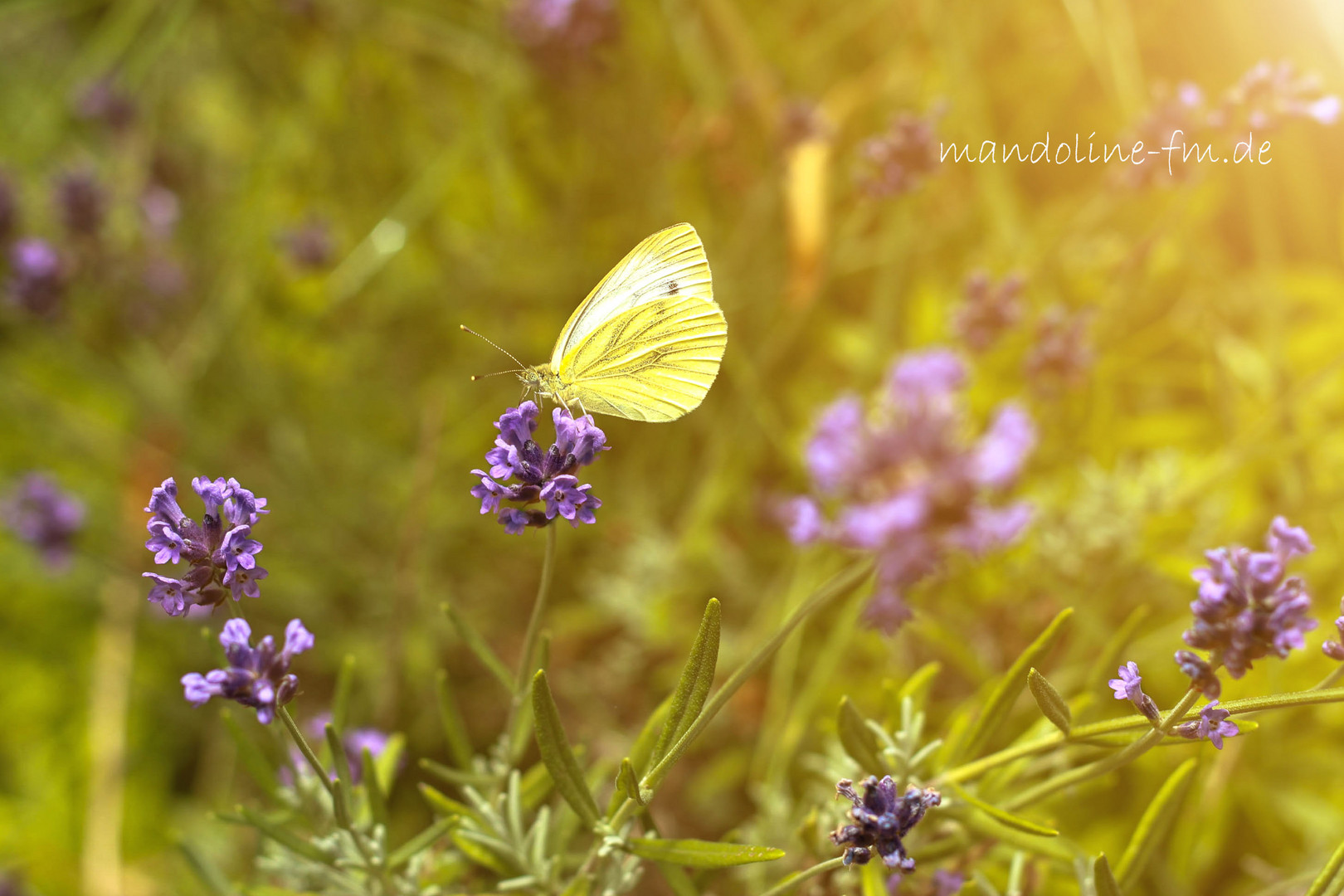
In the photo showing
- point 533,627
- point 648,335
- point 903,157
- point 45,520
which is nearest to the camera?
point 533,627

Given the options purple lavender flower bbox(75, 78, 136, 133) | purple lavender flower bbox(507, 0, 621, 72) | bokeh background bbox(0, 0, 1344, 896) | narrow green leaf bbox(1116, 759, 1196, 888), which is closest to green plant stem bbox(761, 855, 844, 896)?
narrow green leaf bbox(1116, 759, 1196, 888)

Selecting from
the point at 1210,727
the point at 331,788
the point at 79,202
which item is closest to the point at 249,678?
the point at 331,788

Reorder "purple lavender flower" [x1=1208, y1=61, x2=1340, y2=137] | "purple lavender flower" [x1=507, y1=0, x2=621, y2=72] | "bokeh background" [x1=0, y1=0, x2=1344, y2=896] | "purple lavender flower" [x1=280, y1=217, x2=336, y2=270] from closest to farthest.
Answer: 1. "purple lavender flower" [x1=1208, y1=61, x2=1340, y2=137]
2. "bokeh background" [x1=0, y1=0, x2=1344, y2=896]
3. "purple lavender flower" [x1=507, y1=0, x2=621, y2=72]
4. "purple lavender flower" [x1=280, y1=217, x2=336, y2=270]

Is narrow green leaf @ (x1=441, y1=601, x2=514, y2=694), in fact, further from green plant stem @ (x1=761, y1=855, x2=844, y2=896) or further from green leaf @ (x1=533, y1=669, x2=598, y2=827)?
green plant stem @ (x1=761, y1=855, x2=844, y2=896)

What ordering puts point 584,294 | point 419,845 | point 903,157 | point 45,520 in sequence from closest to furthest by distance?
point 419,845
point 903,157
point 45,520
point 584,294

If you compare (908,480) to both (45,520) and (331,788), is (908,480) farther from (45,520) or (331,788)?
(45,520)

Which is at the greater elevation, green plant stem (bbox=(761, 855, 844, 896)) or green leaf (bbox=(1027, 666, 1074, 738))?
green leaf (bbox=(1027, 666, 1074, 738))

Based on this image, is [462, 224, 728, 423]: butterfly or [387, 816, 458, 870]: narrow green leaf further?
[462, 224, 728, 423]: butterfly
